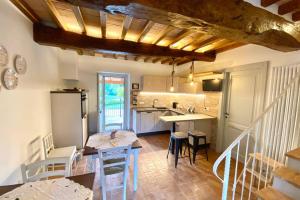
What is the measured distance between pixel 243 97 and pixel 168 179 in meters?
2.41

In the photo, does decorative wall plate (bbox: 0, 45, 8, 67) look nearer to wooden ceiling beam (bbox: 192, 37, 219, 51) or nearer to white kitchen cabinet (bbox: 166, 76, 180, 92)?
wooden ceiling beam (bbox: 192, 37, 219, 51)

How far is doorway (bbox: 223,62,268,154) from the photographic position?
2.90 m

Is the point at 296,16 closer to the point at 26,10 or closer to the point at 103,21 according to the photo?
the point at 103,21

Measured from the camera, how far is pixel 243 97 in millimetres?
3236

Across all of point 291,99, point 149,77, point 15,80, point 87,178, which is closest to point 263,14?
point 291,99

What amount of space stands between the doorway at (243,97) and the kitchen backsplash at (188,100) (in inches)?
14.5

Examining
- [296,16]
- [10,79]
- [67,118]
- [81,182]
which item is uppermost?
[296,16]

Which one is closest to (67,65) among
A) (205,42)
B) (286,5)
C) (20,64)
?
(20,64)

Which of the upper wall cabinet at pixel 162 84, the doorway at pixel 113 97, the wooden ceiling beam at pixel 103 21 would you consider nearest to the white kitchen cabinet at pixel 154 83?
the upper wall cabinet at pixel 162 84

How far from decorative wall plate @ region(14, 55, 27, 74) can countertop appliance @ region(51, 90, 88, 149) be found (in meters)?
1.24

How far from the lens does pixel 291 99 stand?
2348mm

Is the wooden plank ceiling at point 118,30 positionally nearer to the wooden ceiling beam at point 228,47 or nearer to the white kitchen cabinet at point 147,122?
the wooden ceiling beam at point 228,47

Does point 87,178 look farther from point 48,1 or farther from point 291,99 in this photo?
point 291,99

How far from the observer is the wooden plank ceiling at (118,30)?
1977mm
